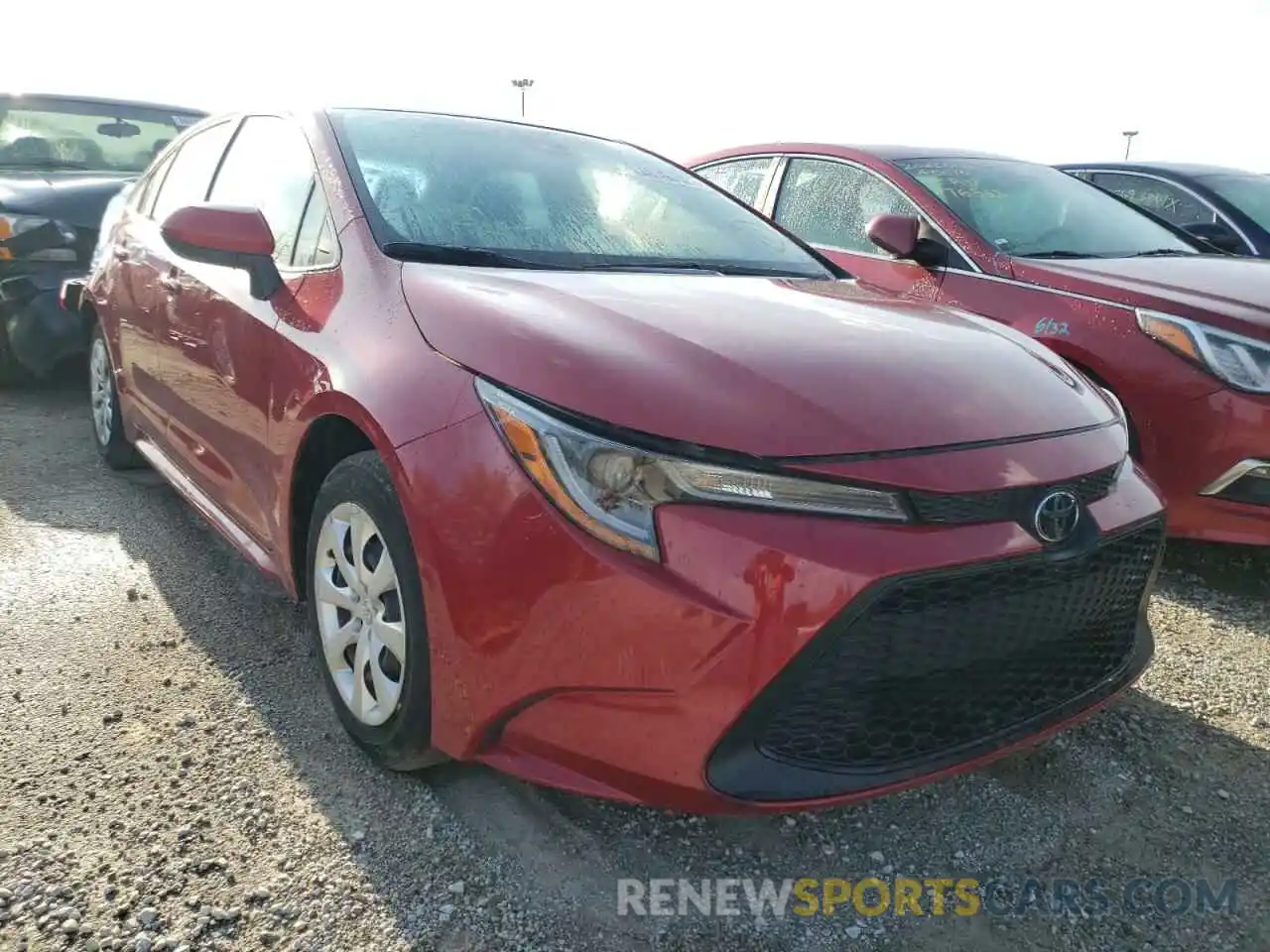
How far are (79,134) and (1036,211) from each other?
17.9 feet

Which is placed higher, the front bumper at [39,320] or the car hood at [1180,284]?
the car hood at [1180,284]

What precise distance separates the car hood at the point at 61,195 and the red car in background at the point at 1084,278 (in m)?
3.28

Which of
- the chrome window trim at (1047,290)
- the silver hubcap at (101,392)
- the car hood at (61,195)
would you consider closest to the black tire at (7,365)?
the car hood at (61,195)

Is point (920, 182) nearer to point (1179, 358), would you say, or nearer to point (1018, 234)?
point (1018, 234)

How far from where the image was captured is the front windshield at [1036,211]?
4.00 metres

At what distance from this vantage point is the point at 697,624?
154cm

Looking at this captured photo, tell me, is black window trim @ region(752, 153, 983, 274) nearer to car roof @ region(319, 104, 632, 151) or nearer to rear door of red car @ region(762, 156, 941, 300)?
rear door of red car @ region(762, 156, 941, 300)


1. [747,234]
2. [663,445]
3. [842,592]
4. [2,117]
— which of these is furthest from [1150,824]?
[2,117]

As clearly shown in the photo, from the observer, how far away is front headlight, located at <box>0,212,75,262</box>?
4.95 metres

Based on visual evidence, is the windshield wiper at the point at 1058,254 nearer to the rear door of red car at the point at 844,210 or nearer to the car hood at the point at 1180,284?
the car hood at the point at 1180,284

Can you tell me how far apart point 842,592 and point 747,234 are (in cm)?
165

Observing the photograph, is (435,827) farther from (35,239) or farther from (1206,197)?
(1206,197)

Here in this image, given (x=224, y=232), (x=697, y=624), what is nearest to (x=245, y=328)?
(x=224, y=232)

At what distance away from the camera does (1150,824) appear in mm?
2100
